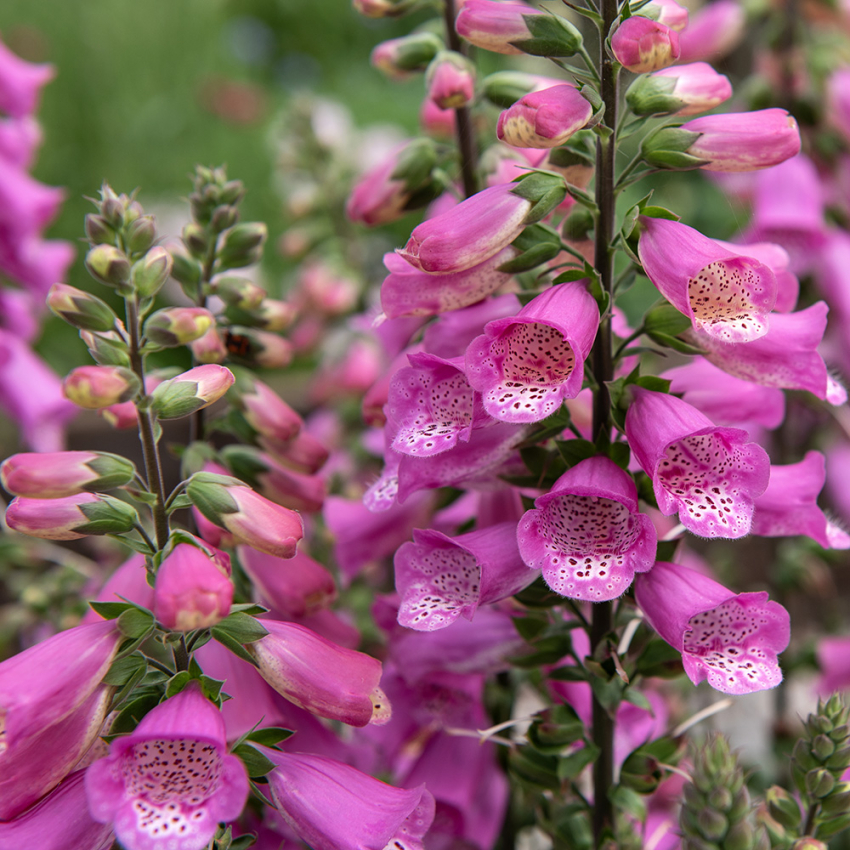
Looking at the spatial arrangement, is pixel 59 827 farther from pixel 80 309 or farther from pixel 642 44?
pixel 642 44

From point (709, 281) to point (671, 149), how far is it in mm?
80

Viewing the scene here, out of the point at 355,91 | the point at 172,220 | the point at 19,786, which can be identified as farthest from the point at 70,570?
the point at 355,91

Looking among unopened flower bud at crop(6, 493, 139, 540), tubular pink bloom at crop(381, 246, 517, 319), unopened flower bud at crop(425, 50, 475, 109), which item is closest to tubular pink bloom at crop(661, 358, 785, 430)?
tubular pink bloom at crop(381, 246, 517, 319)

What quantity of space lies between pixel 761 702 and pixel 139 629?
3.82 feet

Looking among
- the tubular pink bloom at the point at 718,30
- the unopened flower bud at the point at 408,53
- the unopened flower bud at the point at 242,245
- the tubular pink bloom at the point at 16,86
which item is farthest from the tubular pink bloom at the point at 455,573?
the tubular pink bloom at the point at 718,30

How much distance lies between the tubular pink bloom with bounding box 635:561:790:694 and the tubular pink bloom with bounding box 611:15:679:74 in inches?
11.0

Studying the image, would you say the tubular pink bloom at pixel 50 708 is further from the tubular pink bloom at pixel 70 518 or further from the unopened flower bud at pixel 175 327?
the unopened flower bud at pixel 175 327

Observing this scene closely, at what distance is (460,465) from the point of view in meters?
0.57

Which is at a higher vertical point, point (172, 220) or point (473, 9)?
point (473, 9)

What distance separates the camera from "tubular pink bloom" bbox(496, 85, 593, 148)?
19.1 inches

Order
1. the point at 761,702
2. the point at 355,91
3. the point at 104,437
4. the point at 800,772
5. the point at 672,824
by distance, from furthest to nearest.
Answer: the point at 355,91, the point at 104,437, the point at 761,702, the point at 672,824, the point at 800,772

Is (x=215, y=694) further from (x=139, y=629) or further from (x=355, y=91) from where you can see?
(x=355, y=91)

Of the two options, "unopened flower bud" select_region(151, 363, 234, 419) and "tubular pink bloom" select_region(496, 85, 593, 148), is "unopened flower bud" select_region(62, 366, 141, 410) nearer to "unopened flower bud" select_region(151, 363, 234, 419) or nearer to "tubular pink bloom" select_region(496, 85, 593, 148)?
"unopened flower bud" select_region(151, 363, 234, 419)

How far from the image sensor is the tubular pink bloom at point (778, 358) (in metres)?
0.57
